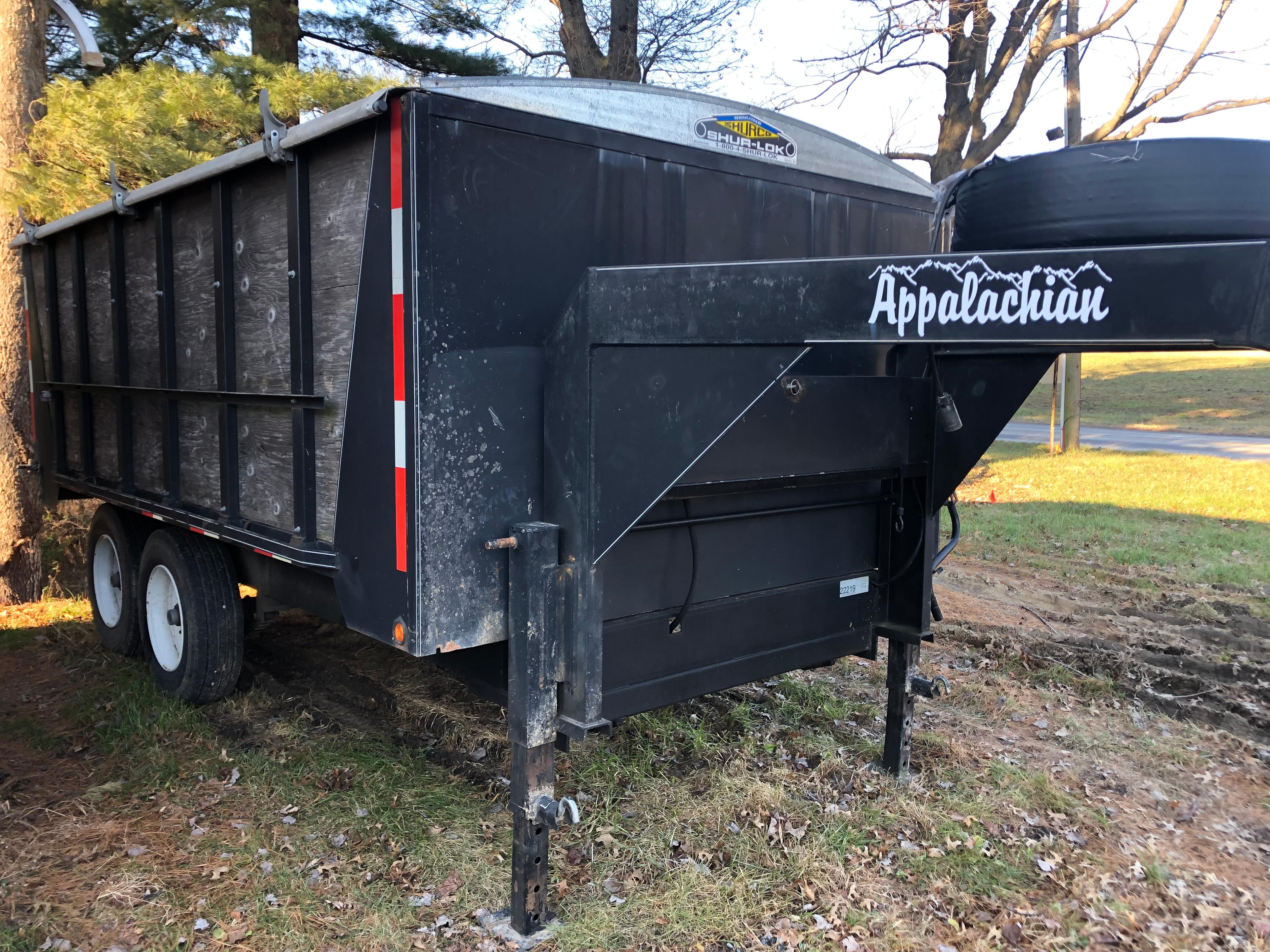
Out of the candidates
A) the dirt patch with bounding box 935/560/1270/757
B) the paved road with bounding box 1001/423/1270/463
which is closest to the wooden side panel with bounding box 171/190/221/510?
the dirt patch with bounding box 935/560/1270/757

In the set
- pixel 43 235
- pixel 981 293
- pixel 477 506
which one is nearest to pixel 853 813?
pixel 477 506

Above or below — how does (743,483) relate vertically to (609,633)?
above

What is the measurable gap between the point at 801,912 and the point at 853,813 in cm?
69

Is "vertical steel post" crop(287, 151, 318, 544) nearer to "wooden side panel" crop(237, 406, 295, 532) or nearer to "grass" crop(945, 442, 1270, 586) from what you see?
"wooden side panel" crop(237, 406, 295, 532)

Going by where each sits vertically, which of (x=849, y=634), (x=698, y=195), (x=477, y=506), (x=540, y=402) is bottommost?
(x=849, y=634)

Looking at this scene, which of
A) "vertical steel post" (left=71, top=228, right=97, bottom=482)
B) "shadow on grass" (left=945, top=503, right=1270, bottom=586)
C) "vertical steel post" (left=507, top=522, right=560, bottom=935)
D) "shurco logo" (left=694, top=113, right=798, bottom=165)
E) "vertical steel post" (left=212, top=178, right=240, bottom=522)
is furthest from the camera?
"shadow on grass" (left=945, top=503, right=1270, bottom=586)

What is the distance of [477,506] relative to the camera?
2822mm

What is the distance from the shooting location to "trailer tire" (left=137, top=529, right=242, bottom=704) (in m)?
4.34

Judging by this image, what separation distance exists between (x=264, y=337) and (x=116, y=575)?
2.81 meters

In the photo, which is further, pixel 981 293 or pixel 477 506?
pixel 477 506

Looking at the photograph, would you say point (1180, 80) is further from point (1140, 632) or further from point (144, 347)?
point (144, 347)

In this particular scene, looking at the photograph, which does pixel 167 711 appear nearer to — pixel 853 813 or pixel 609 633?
pixel 609 633

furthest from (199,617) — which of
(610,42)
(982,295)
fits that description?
(610,42)

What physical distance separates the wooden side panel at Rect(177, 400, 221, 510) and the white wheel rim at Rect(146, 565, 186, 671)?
645mm
